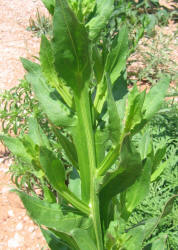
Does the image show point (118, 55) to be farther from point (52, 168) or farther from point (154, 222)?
point (154, 222)

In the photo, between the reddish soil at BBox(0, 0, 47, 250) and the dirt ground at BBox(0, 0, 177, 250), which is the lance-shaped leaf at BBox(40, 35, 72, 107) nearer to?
the reddish soil at BBox(0, 0, 47, 250)

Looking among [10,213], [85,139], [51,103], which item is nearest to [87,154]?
[85,139]

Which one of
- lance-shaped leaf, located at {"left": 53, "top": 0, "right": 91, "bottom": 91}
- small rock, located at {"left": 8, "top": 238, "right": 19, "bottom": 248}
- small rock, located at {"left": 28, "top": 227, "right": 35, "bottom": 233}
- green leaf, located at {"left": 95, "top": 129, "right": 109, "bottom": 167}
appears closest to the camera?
lance-shaped leaf, located at {"left": 53, "top": 0, "right": 91, "bottom": 91}

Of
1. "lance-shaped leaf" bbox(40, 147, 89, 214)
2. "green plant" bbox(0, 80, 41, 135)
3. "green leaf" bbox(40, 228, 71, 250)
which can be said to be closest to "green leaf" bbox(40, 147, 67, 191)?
"lance-shaped leaf" bbox(40, 147, 89, 214)

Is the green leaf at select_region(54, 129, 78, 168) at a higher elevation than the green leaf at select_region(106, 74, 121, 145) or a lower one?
lower

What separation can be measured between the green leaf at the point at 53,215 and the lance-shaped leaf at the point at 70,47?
319 millimetres

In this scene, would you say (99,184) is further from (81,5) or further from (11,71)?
(11,71)

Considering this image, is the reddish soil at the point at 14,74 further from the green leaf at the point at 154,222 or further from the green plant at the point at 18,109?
the green leaf at the point at 154,222

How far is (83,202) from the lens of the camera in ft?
3.44

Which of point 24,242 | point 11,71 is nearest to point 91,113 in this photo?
point 24,242

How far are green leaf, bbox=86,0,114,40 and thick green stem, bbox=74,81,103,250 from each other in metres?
0.14

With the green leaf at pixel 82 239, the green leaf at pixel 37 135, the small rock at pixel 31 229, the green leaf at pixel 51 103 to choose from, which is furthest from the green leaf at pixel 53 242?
the small rock at pixel 31 229

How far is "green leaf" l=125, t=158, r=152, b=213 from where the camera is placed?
41.3 inches

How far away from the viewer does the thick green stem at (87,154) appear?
0.90 metres
